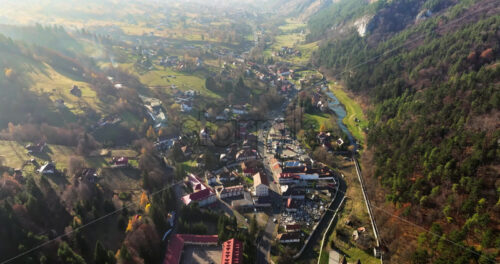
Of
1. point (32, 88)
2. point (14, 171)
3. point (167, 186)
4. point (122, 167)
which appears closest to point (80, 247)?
point (167, 186)

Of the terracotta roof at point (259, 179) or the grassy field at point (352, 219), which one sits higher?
the terracotta roof at point (259, 179)

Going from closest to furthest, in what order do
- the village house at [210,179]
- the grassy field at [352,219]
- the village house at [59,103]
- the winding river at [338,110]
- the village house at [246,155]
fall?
1. the grassy field at [352,219]
2. the village house at [210,179]
3. the village house at [246,155]
4. the village house at [59,103]
5. the winding river at [338,110]

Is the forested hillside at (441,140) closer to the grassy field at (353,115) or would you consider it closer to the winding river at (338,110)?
the grassy field at (353,115)

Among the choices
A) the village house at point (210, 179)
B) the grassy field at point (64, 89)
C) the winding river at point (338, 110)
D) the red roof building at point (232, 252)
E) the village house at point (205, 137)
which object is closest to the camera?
the red roof building at point (232, 252)

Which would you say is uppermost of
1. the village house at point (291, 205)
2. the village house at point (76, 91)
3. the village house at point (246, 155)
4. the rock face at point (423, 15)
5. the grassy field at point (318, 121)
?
the rock face at point (423, 15)

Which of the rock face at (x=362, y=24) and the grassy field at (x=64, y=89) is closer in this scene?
the grassy field at (x=64, y=89)

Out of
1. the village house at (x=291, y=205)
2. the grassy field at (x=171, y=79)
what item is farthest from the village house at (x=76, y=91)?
the village house at (x=291, y=205)
